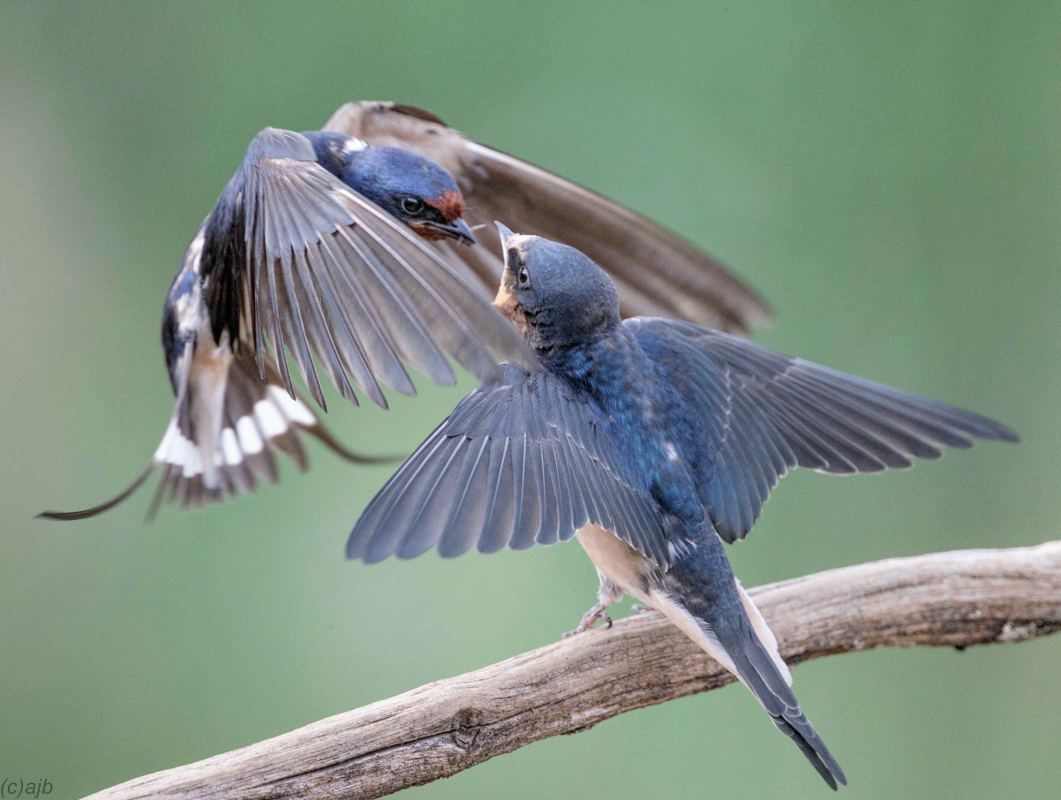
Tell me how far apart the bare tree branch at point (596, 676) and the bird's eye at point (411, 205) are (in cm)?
74

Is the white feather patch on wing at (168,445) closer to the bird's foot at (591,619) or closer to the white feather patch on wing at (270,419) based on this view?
the white feather patch on wing at (270,419)

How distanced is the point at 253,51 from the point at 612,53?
3.57 ft

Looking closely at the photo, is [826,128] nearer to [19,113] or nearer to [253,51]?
[253,51]

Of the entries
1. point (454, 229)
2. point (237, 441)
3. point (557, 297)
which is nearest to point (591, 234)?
point (454, 229)

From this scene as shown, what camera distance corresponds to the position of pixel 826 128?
3104mm

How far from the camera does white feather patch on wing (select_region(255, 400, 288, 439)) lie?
2.24 m

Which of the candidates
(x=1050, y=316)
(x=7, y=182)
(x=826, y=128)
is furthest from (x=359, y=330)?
(x=1050, y=316)

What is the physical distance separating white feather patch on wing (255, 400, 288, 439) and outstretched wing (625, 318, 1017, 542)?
953mm

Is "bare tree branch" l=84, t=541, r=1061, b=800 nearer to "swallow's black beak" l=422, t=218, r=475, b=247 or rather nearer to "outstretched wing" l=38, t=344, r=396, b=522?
"swallow's black beak" l=422, t=218, r=475, b=247

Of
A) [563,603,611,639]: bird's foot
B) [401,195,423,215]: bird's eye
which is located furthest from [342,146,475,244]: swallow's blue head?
[563,603,611,639]: bird's foot

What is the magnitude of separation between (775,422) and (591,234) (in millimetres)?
606

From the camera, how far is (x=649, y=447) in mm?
1461

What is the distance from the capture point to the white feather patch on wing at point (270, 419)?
2240 millimetres

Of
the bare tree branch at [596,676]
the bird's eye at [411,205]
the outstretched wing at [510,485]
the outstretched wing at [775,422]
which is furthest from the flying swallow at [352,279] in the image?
the bare tree branch at [596,676]
